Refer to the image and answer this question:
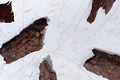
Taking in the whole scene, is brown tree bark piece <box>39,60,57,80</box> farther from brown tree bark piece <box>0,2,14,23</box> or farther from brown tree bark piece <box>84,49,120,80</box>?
brown tree bark piece <box>0,2,14,23</box>

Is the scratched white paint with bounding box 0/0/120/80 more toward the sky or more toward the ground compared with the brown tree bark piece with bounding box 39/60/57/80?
more toward the sky

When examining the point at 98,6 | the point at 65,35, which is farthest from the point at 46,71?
the point at 98,6

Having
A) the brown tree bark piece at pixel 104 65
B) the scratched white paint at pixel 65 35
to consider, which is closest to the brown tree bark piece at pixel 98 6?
the scratched white paint at pixel 65 35

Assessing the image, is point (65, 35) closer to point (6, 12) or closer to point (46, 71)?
point (46, 71)

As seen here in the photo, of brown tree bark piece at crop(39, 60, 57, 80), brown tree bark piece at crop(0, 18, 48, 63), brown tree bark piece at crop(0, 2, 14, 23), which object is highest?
brown tree bark piece at crop(0, 2, 14, 23)

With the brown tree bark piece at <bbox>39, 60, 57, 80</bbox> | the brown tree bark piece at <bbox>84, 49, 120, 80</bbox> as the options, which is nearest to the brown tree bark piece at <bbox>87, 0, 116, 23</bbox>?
the brown tree bark piece at <bbox>84, 49, 120, 80</bbox>

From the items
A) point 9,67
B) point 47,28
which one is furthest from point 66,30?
point 9,67

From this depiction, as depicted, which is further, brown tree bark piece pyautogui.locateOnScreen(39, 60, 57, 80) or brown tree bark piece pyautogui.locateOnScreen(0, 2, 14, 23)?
brown tree bark piece pyautogui.locateOnScreen(39, 60, 57, 80)

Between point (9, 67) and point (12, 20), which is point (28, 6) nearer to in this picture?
point (12, 20)
